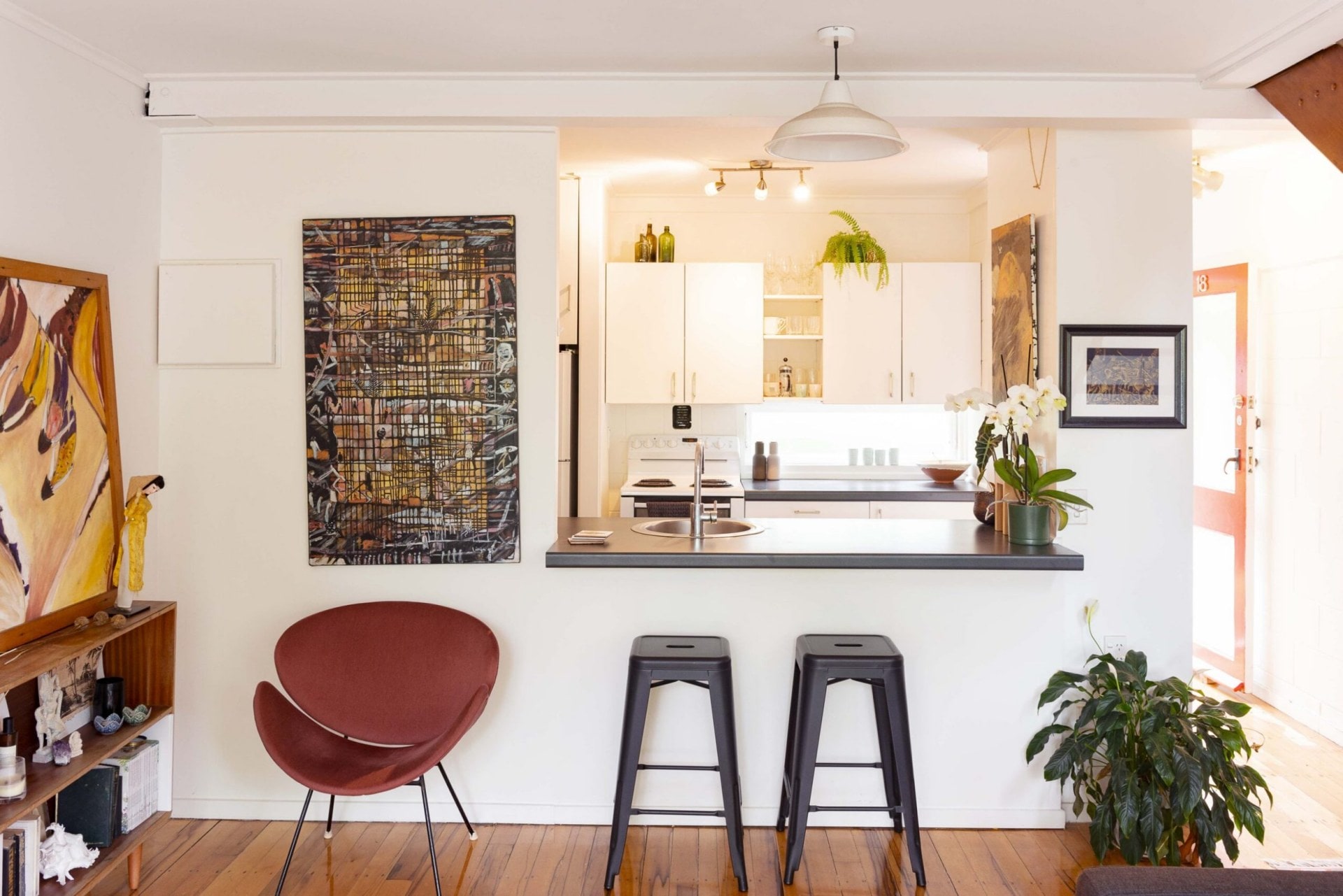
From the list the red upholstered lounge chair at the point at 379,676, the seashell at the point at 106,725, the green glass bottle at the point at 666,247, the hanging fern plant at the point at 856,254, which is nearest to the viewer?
the seashell at the point at 106,725

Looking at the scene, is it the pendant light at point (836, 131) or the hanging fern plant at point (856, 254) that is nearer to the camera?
the pendant light at point (836, 131)

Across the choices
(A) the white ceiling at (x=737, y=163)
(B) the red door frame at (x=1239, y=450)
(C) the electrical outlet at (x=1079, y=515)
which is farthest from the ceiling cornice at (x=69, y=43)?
(B) the red door frame at (x=1239, y=450)

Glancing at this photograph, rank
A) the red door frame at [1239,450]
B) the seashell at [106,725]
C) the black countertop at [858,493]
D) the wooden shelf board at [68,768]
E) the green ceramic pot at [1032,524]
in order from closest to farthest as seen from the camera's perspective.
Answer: the wooden shelf board at [68,768] → the seashell at [106,725] → the green ceramic pot at [1032,524] → the red door frame at [1239,450] → the black countertop at [858,493]

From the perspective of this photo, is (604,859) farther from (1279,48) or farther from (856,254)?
(856,254)

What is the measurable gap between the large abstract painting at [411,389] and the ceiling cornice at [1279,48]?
234 centimetres

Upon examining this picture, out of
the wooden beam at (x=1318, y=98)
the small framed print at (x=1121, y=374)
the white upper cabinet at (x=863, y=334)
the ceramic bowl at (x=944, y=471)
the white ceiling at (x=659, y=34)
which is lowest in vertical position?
the ceramic bowl at (x=944, y=471)

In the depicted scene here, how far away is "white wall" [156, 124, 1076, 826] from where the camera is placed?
132 inches

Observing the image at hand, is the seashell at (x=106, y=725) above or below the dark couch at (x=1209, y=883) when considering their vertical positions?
below

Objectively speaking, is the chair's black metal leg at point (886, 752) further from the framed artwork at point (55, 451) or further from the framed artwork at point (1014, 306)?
the framed artwork at point (55, 451)

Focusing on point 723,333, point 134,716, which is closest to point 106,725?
point 134,716

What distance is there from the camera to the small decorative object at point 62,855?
2576 millimetres

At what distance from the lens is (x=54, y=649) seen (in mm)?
2539

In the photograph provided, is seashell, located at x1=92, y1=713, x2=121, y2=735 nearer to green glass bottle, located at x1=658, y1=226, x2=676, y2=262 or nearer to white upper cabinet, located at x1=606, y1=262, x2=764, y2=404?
white upper cabinet, located at x1=606, y1=262, x2=764, y2=404

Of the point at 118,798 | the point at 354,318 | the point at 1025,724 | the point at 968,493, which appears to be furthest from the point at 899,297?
the point at 118,798
